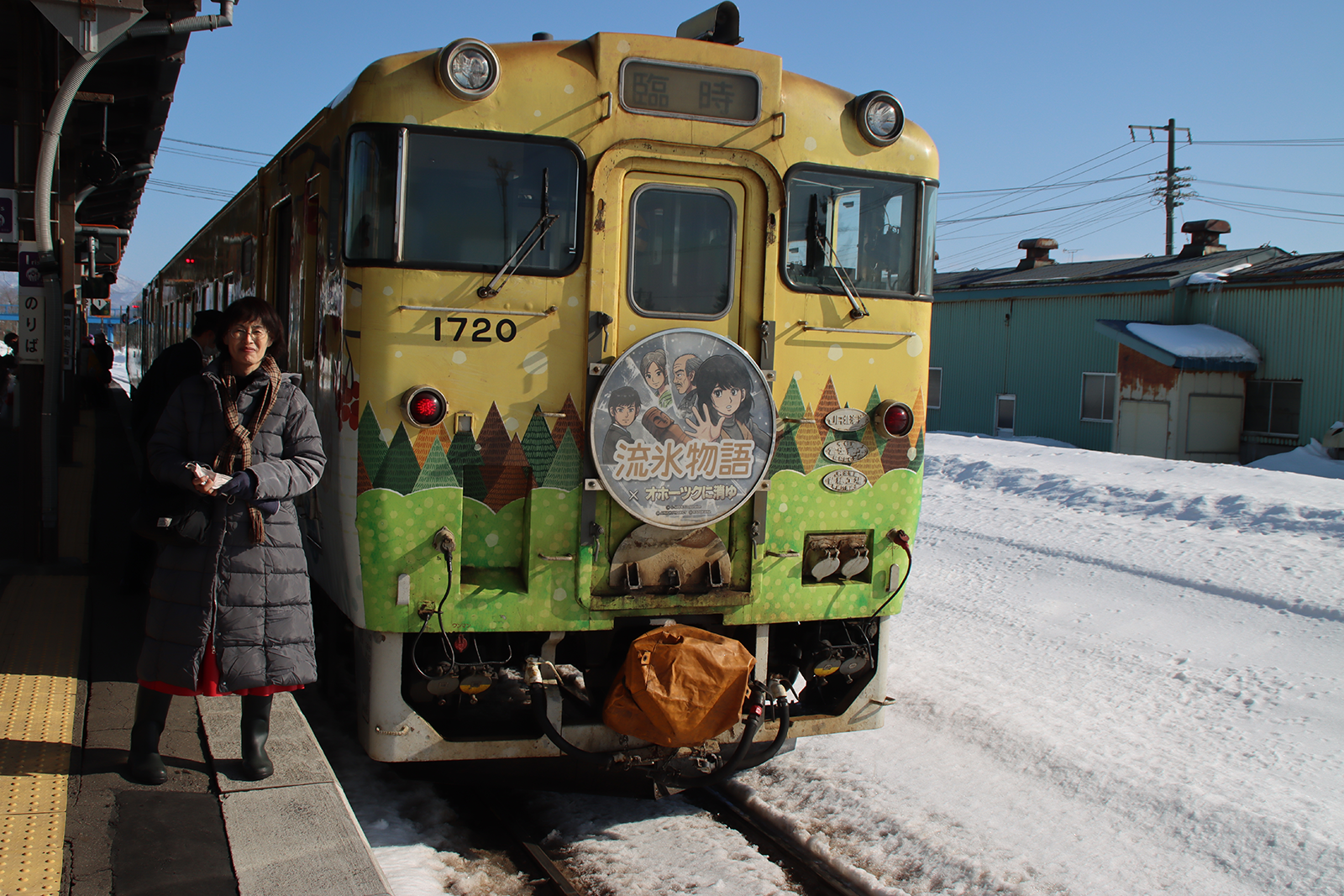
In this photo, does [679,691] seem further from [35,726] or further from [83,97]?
[83,97]

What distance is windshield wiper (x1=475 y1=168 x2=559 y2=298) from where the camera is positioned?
4.33 meters

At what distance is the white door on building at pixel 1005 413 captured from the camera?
2595 cm

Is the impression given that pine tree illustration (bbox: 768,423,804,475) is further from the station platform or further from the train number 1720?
the station platform

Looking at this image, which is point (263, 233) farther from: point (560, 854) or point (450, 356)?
point (560, 854)

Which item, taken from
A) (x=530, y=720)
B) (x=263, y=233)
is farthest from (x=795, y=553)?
(x=263, y=233)

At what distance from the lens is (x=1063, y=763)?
545cm

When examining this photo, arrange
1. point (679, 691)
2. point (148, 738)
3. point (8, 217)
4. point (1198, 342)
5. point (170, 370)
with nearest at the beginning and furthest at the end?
point (148, 738)
point (679, 691)
point (170, 370)
point (8, 217)
point (1198, 342)

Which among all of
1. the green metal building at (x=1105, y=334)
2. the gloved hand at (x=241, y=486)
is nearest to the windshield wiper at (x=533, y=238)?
the gloved hand at (x=241, y=486)

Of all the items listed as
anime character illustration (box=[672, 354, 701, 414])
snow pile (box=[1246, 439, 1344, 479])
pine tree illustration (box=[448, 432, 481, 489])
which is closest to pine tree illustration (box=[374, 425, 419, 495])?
pine tree illustration (box=[448, 432, 481, 489])

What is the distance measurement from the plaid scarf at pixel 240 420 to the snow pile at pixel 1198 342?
2036 cm

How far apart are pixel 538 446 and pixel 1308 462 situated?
19569mm

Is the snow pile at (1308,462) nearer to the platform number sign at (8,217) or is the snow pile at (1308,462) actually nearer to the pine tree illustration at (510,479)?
the pine tree illustration at (510,479)

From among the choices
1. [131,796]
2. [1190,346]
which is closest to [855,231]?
[131,796]

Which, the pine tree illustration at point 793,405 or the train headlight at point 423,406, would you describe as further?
the pine tree illustration at point 793,405
